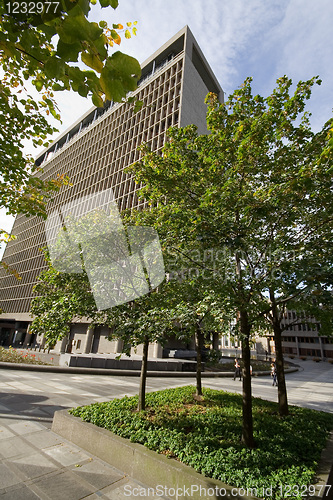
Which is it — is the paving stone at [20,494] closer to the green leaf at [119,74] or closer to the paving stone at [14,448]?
the paving stone at [14,448]

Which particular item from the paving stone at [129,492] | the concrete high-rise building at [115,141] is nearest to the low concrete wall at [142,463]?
the paving stone at [129,492]

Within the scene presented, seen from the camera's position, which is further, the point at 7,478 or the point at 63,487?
the point at 7,478

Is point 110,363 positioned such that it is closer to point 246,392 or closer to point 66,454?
point 66,454

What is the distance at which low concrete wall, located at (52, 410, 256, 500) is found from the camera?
11.5 ft

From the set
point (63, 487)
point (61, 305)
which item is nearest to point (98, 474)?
point (63, 487)

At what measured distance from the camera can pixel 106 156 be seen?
170 feet

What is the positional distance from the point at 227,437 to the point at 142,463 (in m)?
1.99

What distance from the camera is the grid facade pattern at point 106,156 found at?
137 ft

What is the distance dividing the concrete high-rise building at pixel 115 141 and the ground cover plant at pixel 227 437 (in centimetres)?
2919

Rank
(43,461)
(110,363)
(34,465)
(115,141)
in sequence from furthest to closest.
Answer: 1. (115,141)
2. (110,363)
3. (43,461)
4. (34,465)

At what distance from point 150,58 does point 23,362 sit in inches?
2122

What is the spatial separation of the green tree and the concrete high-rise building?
30.9 m

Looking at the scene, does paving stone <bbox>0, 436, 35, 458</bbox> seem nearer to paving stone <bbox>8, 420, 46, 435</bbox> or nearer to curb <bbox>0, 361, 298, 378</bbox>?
paving stone <bbox>8, 420, 46, 435</bbox>

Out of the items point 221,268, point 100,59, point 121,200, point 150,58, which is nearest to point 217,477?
point 221,268
